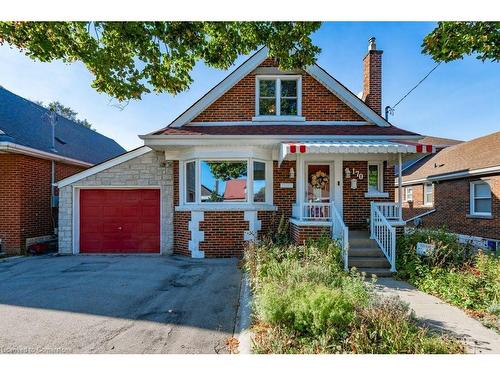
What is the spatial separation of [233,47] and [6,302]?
717cm

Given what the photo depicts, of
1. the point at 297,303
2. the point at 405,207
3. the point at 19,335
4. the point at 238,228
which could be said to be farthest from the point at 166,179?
the point at 405,207

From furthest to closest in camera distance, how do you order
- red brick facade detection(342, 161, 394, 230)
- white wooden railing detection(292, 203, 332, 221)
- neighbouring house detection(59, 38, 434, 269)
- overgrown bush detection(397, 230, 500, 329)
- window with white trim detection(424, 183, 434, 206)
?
window with white trim detection(424, 183, 434, 206), red brick facade detection(342, 161, 394, 230), neighbouring house detection(59, 38, 434, 269), white wooden railing detection(292, 203, 332, 221), overgrown bush detection(397, 230, 500, 329)

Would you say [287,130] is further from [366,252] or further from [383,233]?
[366,252]

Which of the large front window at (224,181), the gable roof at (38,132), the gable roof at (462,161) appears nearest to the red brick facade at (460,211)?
the gable roof at (462,161)

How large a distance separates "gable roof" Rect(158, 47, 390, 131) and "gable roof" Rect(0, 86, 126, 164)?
570 cm

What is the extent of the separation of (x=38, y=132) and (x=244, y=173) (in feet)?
31.9

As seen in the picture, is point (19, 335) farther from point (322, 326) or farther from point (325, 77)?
point (325, 77)

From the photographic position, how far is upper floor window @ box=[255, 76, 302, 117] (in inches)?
388

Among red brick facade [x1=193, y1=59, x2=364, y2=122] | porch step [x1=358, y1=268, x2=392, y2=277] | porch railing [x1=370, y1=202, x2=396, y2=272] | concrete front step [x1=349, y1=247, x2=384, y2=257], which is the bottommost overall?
porch step [x1=358, y1=268, x2=392, y2=277]

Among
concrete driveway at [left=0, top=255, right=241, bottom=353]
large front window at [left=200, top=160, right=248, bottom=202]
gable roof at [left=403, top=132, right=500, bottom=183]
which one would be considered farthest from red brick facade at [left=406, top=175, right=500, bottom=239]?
concrete driveway at [left=0, top=255, right=241, bottom=353]

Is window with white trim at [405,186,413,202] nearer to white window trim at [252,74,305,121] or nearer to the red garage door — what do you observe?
white window trim at [252,74,305,121]

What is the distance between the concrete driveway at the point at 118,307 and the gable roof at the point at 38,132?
4.85 m

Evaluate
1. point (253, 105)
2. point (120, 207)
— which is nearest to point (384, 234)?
point (253, 105)

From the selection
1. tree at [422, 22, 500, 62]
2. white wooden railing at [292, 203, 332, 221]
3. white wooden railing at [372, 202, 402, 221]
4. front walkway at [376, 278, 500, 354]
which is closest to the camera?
front walkway at [376, 278, 500, 354]
